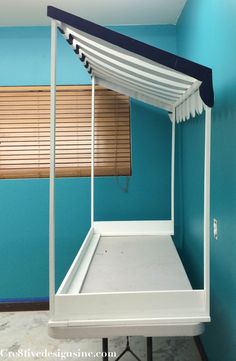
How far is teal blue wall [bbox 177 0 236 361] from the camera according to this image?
5.07 ft

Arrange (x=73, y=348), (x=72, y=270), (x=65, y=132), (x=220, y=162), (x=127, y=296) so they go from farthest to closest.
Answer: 1. (x=65, y=132)
2. (x=73, y=348)
3. (x=72, y=270)
4. (x=220, y=162)
5. (x=127, y=296)

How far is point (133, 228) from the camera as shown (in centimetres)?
281

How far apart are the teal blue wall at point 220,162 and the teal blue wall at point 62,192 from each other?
2.49 ft

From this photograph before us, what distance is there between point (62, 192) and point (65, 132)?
0.58 meters

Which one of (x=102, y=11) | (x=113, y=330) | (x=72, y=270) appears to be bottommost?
(x=113, y=330)

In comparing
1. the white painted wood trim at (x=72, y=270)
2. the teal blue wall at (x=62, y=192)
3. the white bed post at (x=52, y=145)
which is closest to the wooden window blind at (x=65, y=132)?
the teal blue wall at (x=62, y=192)

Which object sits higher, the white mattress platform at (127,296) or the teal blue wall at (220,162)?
the teal blue wall at (220,162)

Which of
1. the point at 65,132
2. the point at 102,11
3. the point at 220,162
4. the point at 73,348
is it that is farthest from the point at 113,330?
the point at 102,11

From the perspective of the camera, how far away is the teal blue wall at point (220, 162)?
1.55m

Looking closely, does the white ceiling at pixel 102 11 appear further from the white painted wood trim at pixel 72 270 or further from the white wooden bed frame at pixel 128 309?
the white painted wood trim at pixel 72 270

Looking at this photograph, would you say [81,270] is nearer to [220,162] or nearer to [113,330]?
[113,330]

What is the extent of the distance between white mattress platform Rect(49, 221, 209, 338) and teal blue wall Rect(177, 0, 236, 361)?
24cm

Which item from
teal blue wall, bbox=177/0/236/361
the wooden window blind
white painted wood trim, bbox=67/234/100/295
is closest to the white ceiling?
teal blue wall, bbox=177/0/236/361

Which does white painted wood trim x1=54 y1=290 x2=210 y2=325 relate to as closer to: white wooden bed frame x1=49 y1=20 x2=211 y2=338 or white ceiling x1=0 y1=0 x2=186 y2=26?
white wooden bed frame x1=49 y1=20 x2=211 y2=338
